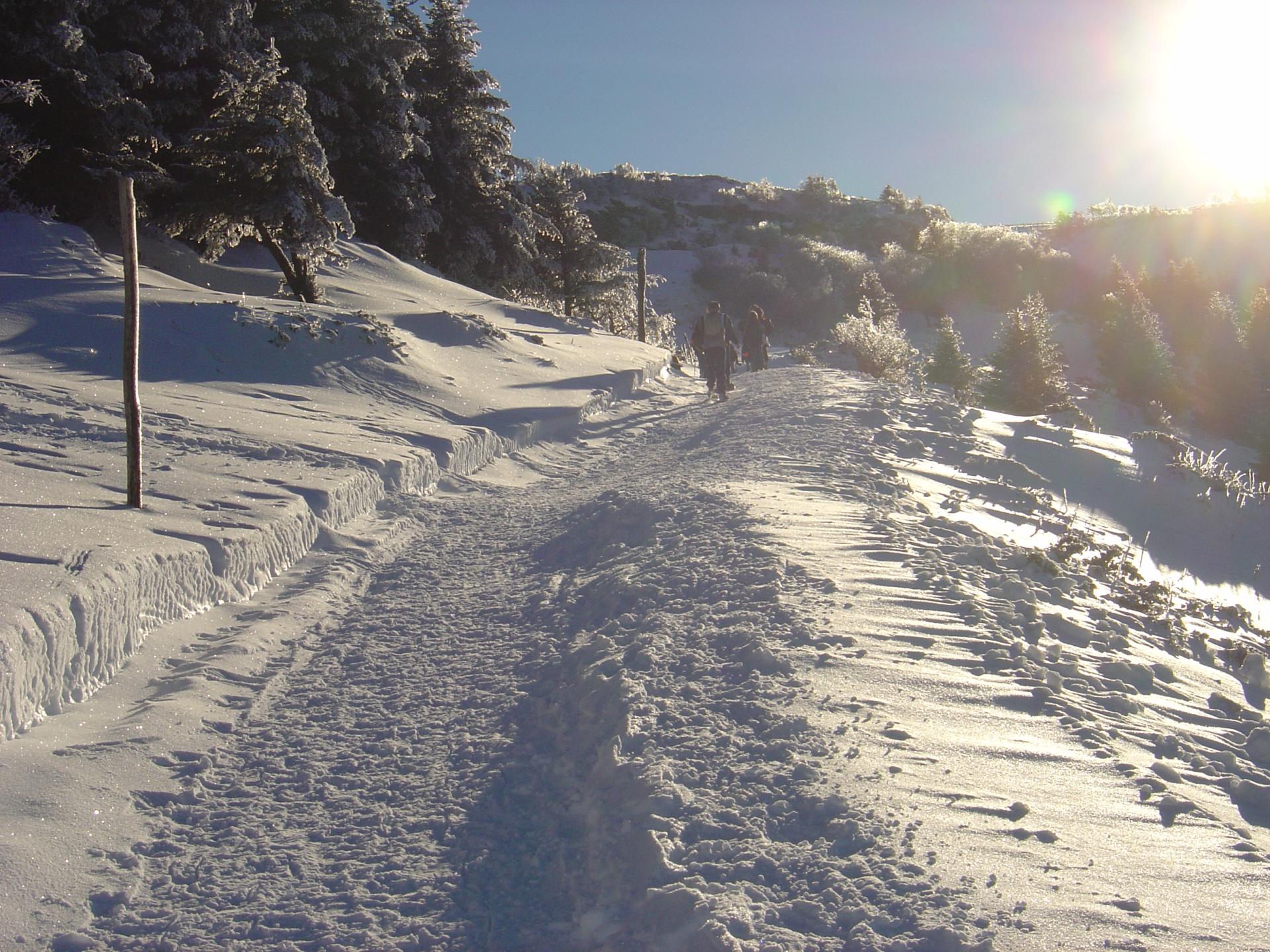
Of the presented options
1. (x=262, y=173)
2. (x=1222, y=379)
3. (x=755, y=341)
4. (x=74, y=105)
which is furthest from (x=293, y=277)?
(x=1222, y=379)

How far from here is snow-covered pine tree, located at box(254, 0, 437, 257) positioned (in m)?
22.0

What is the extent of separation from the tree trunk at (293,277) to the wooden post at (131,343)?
1056cm

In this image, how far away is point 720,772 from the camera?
3.64 m

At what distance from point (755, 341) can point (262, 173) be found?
11.6 meters

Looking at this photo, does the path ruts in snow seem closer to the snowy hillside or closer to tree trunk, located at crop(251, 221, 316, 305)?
the snowy hillside

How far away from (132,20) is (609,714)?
64.6 feet

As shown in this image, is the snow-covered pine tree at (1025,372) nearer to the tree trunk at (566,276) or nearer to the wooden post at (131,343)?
the tree trunk at (566,276)

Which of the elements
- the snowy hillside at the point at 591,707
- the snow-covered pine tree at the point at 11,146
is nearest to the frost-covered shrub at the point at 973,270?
the snow-covered pine tree at the point at 11,146

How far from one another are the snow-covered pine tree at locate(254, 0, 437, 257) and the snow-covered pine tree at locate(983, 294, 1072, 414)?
19.0 meters

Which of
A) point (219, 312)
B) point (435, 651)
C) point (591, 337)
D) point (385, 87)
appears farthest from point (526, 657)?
point (385, 87)

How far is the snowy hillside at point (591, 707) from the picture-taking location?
301 cm

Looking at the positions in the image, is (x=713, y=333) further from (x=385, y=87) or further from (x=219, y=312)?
(x=385, y=87)

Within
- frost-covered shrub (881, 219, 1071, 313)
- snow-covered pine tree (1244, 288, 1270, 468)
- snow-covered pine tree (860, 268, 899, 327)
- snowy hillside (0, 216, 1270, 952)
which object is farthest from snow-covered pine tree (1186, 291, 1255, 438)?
snowy hillside (0, 216, 1270, 952)

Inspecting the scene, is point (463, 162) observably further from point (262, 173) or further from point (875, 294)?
point (875, 294)
